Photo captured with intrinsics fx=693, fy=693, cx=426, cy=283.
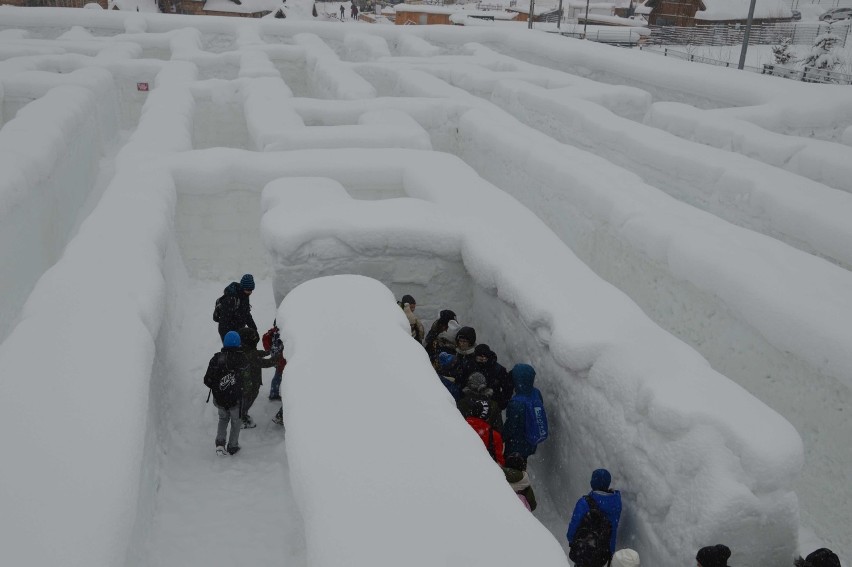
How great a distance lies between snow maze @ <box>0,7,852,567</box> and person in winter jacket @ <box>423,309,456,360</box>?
0.47 m

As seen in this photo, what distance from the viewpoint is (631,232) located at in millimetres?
6828

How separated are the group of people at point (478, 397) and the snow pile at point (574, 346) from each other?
0.27 m

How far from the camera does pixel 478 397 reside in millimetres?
4855

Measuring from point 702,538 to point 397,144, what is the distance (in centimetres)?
632

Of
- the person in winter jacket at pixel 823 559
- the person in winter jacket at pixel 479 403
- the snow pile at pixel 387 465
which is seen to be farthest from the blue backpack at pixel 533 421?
the person in winter jacket at pixel 823 559

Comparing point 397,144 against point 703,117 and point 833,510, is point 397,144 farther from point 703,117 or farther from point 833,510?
point 833,510

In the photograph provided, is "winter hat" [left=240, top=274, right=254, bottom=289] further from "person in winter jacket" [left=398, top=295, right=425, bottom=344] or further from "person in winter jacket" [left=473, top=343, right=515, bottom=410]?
"person in winter jacket" [left=473, top=343, right=515, bottom=410]

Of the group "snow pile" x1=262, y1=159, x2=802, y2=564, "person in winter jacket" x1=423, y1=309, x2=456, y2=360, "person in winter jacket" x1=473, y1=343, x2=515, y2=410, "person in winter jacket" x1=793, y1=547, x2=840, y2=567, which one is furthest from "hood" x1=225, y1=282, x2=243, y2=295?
"person in winter jacket" x1=793, y1=547, x2=840, y2=567

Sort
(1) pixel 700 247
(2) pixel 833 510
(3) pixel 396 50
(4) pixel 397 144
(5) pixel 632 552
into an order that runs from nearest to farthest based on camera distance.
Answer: (5) pixel 632 552, (2) pixel 833 510, (1) pixel 700 247, (4) pixel 397 144, (3) pixel 396 50

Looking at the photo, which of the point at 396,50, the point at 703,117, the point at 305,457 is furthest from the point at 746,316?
the point at 396,50

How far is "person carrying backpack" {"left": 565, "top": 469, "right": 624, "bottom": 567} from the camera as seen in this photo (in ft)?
13.4

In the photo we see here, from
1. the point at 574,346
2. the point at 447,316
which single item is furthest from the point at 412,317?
the point at 574,346

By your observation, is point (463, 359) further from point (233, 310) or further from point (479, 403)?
point (233, 310)

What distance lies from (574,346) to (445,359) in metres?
1.14
